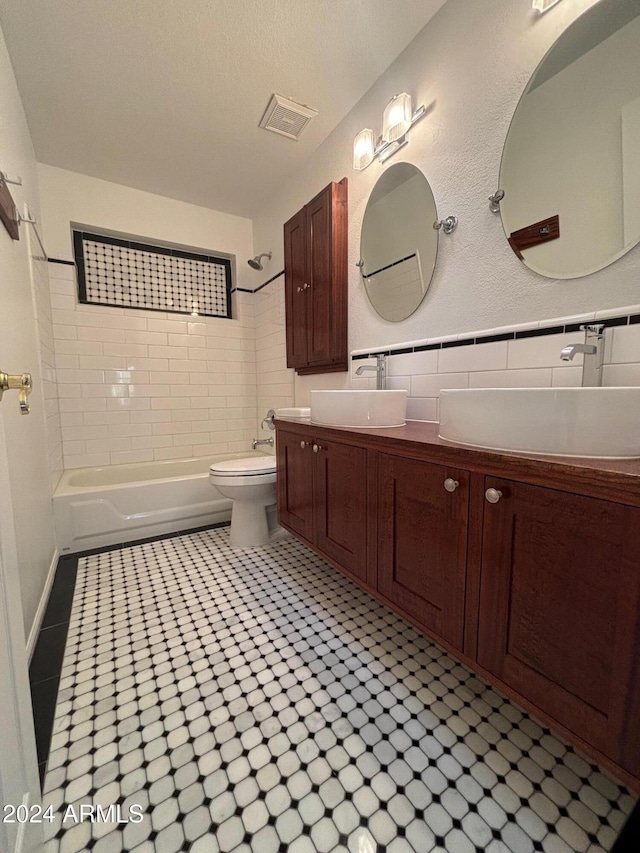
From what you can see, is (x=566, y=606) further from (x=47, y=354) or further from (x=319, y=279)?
(x=47, y=354)

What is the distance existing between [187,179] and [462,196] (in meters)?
1.99

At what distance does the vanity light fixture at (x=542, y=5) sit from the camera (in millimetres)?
962

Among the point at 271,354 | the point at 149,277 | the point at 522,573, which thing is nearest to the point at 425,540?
the point at 522,573

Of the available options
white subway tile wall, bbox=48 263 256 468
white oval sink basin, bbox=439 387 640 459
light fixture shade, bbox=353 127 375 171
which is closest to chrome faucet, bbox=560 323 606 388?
white oval sink basin, bbox=439 387 640 459

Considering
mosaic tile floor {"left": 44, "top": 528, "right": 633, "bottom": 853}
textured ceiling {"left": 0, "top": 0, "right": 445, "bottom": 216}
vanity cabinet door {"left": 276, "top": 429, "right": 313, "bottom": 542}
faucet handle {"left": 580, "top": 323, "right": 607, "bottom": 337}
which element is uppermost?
textured ceiling {"left": 0, "top": 0, "right": 445, "bottom": 216}

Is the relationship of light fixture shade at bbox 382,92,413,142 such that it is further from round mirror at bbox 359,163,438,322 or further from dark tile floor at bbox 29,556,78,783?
dark tile floor at bbox 29,556,78,783

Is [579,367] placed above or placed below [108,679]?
above

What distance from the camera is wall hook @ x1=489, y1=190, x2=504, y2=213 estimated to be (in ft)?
3.65

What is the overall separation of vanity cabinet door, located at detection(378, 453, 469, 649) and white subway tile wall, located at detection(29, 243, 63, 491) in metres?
1.88

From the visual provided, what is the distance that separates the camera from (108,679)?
1.06 meters

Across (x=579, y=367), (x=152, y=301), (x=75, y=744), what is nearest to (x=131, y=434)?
(x=152, y=301)

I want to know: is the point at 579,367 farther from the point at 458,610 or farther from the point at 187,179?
the point at 187,179

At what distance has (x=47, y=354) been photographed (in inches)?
78.7

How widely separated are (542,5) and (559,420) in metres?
1.28
